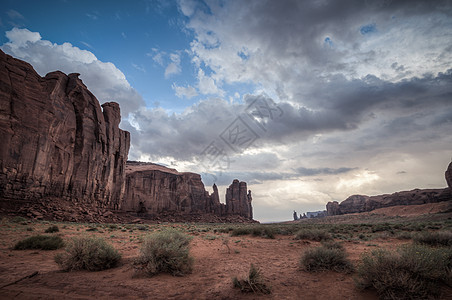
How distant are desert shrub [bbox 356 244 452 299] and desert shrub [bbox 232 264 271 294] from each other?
7.29 feet

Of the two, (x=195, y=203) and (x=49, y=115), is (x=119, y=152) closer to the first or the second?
(x=49, y=115)

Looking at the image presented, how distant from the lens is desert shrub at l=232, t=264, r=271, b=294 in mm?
4867

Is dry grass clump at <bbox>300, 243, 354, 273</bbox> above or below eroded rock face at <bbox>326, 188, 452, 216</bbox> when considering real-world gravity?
below

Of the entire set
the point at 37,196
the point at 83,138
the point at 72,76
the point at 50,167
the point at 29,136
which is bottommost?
the point at 37,196

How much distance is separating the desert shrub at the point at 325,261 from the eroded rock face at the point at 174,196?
59.3 metres

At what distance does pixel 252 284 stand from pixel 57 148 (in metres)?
39.5

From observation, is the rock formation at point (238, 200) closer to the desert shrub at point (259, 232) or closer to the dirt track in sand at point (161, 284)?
the desert shrub at point (259, 232)

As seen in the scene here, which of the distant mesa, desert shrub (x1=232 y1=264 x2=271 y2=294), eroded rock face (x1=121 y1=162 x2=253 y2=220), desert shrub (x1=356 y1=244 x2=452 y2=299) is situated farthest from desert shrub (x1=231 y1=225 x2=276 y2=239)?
eroded rock face (x1=121 y1=162 x2=253 y2=220)

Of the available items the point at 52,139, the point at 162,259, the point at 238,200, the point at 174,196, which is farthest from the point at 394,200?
the point at 52,139

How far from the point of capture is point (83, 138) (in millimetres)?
37312

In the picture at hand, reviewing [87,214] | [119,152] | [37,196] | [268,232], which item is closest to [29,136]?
[37,196]

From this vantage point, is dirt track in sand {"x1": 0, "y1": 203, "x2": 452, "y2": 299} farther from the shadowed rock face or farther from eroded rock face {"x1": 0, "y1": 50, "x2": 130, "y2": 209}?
the shadowed rock face

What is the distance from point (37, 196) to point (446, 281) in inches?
1546

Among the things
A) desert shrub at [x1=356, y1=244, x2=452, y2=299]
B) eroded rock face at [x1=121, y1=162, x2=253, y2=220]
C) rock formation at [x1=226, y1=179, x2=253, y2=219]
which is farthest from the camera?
rock formation at [x1=226, y1=179, x2=253, y2=219]
